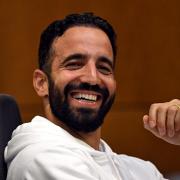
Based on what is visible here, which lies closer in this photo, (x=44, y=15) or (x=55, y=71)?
(x=55, y=71)

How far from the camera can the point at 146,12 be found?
2797mm

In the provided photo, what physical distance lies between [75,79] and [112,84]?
14cm

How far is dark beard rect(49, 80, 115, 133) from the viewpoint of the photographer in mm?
1679

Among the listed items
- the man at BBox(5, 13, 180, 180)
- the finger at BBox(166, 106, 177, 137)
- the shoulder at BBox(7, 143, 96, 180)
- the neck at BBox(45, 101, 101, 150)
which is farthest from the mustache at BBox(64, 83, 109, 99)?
the finger at BBox(166, 106, 177, 137)

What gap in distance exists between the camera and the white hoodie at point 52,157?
143 centimetres

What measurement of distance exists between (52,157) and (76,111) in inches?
10.6

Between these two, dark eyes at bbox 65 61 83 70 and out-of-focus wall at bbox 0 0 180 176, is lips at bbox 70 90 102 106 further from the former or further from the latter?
out-of-focus wall at bbox 0 0 180 176

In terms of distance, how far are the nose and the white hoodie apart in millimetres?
179

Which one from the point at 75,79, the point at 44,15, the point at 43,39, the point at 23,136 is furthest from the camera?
the point at 44,15

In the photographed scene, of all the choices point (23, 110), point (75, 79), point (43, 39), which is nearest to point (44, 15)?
point (23, 110)

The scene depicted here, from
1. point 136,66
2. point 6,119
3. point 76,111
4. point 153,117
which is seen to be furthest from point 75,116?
point 136,66

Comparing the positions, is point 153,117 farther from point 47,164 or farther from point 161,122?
point 47,164

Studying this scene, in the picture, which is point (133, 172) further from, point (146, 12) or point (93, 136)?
point (146, 12)

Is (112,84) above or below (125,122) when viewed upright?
above
